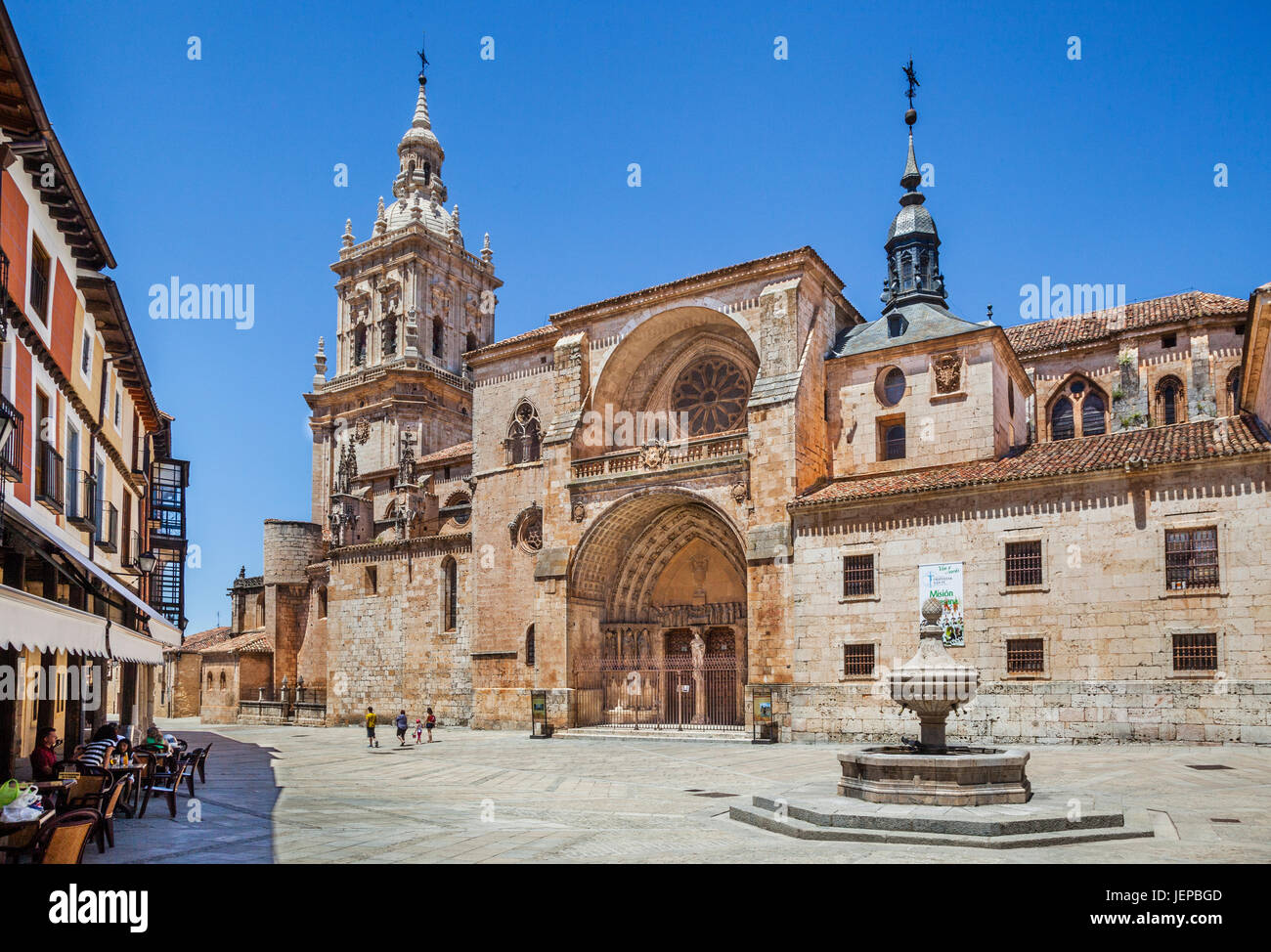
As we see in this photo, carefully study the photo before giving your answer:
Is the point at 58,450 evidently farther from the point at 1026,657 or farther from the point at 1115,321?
the point at 1115,321

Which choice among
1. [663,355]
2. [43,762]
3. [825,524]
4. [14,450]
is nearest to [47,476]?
[14,450]

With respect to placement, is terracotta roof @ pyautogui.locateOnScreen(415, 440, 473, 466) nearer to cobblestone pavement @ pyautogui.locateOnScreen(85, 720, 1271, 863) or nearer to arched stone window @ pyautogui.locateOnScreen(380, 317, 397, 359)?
arched stone window @ pyautogui.locateOnScreen(380, 317, 397, 359)

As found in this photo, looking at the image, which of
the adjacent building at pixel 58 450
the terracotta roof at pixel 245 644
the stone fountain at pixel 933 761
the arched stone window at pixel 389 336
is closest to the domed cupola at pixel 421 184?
the arched stone window at pixel 389 336

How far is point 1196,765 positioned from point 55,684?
60.6ft

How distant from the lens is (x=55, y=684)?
16859 mm

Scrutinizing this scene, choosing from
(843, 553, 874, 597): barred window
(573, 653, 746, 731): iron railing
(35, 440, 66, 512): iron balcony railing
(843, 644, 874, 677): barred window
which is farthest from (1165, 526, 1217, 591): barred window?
(35, 440, 66, 512): iron balcony railing

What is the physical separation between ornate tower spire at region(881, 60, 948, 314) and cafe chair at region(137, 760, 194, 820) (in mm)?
24655

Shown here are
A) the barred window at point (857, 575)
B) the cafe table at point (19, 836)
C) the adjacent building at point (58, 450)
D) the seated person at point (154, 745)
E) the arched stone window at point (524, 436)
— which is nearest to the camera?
the cafe table at point (19, 836)

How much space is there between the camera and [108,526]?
2053 centimetres

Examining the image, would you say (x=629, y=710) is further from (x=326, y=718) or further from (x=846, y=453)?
(x=326, y=718)

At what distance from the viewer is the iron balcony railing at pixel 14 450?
12.4 m

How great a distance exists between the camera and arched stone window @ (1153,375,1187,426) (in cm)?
2716

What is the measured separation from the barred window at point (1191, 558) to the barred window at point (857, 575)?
20.0 feet

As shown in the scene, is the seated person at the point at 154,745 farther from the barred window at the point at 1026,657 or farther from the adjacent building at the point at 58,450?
the barred window at the point at 1026,657
